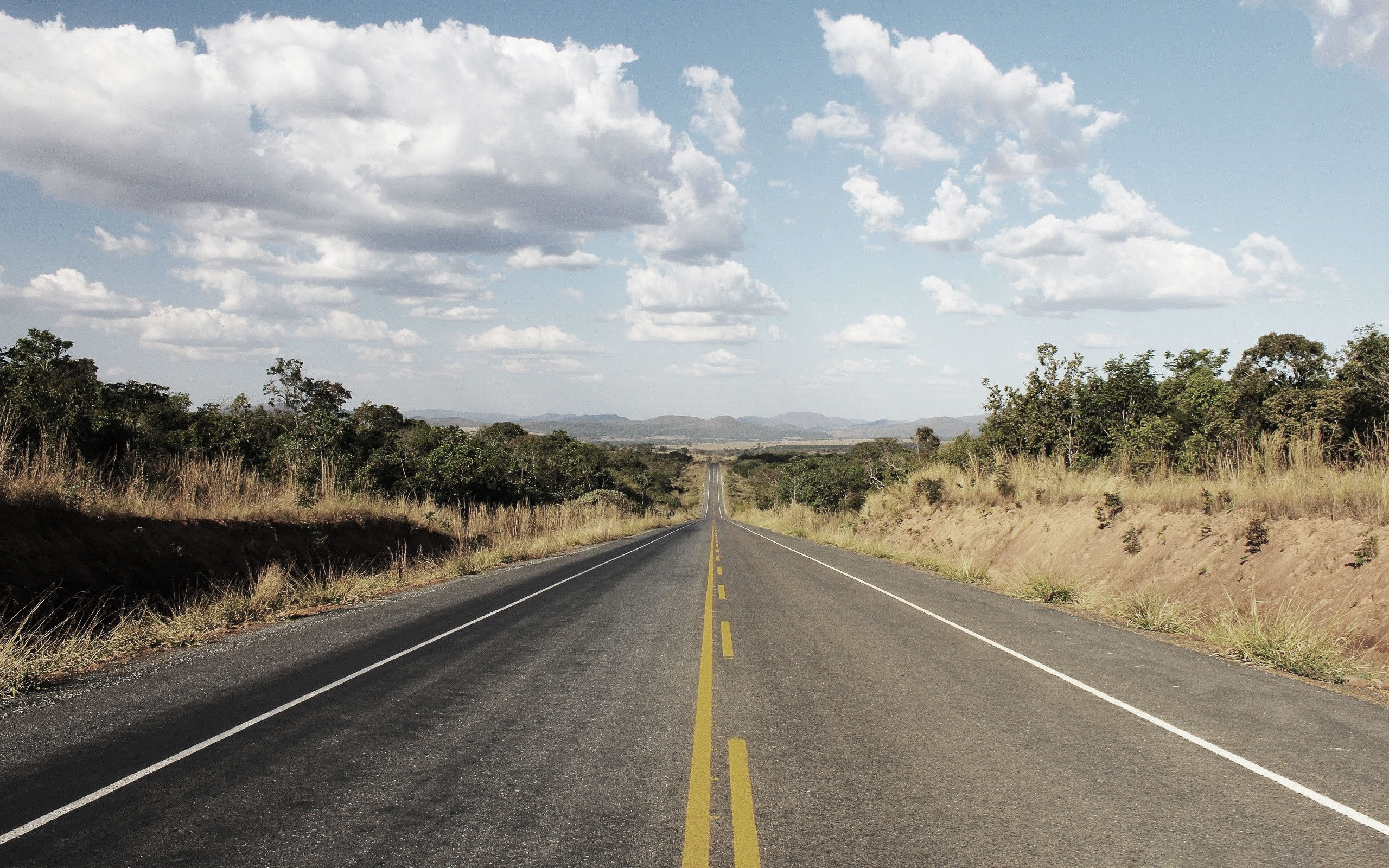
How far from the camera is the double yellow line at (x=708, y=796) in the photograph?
356 cm

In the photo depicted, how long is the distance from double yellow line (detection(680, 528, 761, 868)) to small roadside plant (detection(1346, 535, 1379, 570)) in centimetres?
897

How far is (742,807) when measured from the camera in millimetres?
4098

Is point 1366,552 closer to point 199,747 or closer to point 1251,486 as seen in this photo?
point 1251,486

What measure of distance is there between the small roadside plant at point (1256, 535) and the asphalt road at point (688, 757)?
3.86m

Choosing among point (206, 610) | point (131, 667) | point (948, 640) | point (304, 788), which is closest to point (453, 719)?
point (304, 788)

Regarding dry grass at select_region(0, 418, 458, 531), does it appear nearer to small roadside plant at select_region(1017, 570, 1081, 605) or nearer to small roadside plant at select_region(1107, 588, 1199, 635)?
small roadside plant at select_region(1017, 570, 1081, 605)

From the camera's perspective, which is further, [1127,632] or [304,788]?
[1127,632]

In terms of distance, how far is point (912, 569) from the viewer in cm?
1995

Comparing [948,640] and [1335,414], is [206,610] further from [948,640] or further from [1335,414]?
[1335,414]

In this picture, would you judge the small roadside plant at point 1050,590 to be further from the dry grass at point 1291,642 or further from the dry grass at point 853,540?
the dry grass at point 1291,642

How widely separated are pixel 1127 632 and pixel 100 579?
577 inches

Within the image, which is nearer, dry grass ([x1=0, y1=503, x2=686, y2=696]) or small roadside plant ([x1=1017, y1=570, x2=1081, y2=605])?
dry grass ([x1=0, y1=503, x2=686, y2=696])

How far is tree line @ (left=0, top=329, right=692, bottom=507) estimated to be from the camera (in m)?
15.4

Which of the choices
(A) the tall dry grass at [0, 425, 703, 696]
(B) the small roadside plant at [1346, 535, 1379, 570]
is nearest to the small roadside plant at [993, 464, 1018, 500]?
(B) the small roadside plant at [1346, 535, 1379, 570]
